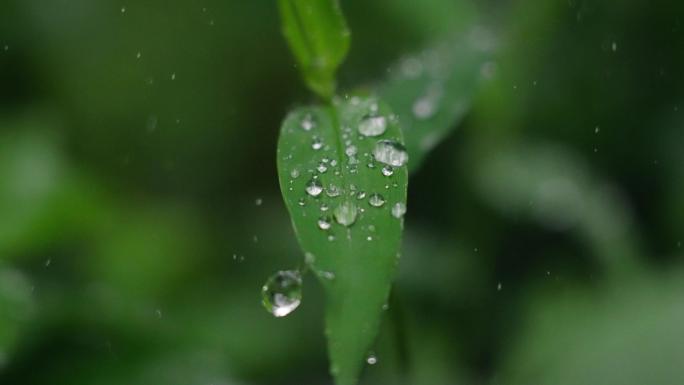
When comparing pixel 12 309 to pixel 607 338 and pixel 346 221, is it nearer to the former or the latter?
pixel 346 221

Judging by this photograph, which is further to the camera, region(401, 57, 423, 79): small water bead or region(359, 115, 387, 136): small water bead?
region(401, 57, 423, 79): small water bead

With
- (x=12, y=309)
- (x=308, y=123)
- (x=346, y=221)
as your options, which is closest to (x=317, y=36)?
(x=308, y=123)

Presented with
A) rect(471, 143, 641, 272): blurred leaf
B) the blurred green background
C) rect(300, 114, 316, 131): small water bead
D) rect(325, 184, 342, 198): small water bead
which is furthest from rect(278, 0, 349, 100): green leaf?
rect(471, 143, 641, 272): blurred leaf

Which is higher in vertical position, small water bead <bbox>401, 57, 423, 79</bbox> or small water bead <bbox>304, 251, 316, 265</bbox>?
small water bead <bbox>304, 251, 316, 265</bbox>

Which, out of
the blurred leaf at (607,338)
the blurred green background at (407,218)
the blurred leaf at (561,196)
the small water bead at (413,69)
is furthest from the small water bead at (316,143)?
the blurred leaf at (561,196)

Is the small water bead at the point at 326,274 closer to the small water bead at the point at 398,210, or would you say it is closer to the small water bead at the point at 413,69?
the small water bead at the point at 398,210

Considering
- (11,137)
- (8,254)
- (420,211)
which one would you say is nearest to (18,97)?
(11,137)

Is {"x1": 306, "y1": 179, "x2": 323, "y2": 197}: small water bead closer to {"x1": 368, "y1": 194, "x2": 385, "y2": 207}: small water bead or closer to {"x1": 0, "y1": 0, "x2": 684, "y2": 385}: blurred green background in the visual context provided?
{"x1": 368, "y1": 194, "x2": 385, "y2": 207}: small water bead
